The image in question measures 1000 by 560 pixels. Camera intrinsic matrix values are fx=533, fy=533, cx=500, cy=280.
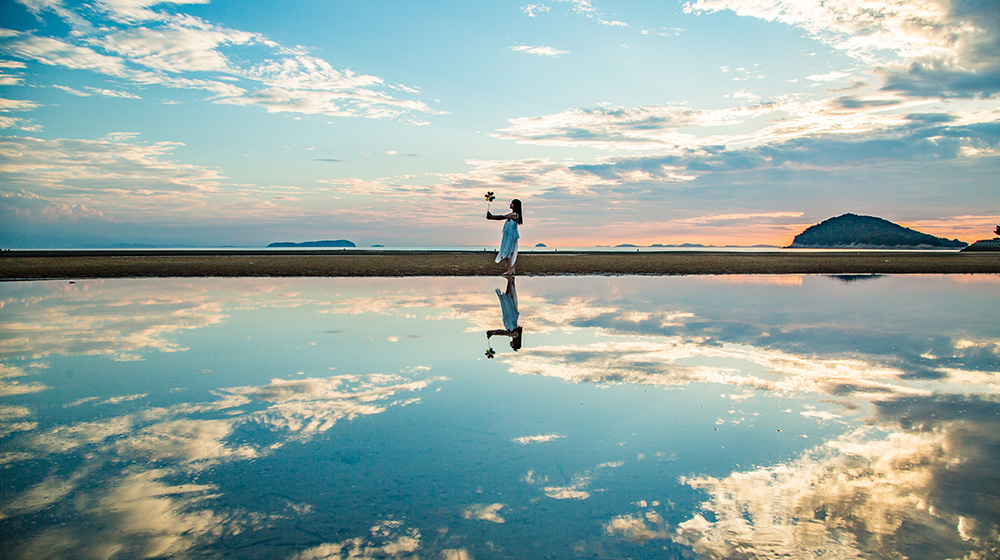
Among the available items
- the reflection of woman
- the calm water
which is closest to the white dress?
the reflection of woman

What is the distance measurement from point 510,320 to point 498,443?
322 inches

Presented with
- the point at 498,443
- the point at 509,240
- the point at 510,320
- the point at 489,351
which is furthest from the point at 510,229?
the point at 498,443

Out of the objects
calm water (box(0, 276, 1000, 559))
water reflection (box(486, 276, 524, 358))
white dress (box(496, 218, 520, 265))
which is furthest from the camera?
white dress (box(496, 218, 520, 265))

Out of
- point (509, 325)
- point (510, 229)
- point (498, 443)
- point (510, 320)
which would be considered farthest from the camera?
point (510, 229)

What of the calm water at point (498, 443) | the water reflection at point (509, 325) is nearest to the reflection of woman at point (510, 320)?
the water reflection at point (509, 325)

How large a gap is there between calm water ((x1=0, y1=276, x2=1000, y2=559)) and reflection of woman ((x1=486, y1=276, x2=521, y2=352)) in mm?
172

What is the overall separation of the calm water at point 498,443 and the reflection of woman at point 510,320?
0.17 metres

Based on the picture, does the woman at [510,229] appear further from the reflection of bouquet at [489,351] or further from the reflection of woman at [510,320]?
the reflection of bouquet at [489,351]

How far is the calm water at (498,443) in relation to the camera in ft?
11.7

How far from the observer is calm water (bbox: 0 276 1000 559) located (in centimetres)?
356

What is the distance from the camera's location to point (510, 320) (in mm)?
13320

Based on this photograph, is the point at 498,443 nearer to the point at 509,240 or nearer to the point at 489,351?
the point at 489,351

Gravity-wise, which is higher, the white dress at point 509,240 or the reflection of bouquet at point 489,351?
the white dress at point 509,240

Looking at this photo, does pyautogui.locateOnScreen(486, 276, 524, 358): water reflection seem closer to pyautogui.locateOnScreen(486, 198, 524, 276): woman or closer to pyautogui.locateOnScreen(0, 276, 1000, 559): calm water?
pyautogui.locateOnScreen(0, 276, 1000, 559): calm water
